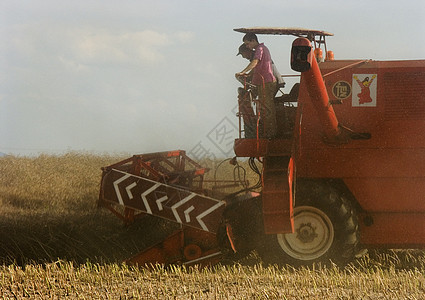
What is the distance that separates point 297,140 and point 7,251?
4.00 meters

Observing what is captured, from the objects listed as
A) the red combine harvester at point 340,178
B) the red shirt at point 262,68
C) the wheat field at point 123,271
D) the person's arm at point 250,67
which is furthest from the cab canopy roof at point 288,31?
the wheat field at point 123,271

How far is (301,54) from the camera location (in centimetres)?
515

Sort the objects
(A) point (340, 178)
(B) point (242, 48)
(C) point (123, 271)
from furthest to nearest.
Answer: (B) point (242, 48), (A) point (340, 178), (C) point (123, 271)

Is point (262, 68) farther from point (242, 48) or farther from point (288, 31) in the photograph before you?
point (288, 31)

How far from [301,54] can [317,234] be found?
2.12 meters

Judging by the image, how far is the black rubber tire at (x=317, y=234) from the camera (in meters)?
6.05

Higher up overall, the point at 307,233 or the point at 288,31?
the point at 288,31

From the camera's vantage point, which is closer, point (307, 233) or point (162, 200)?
point (307, 233)

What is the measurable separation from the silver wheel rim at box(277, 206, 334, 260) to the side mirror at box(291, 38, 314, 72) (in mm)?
1717

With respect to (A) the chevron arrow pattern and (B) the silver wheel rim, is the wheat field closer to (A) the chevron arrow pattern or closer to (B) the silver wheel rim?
(B) the silver wheel rim

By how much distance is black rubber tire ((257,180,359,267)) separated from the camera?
605 cm

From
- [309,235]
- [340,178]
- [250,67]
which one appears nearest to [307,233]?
[309,235]

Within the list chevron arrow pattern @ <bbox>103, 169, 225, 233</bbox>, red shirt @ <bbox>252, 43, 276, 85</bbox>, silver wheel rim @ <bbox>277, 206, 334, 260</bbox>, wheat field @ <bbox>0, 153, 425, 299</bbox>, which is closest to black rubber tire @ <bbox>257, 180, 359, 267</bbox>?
silver wheel rim @ <bbox>277, 206, 334, 260</bbox>

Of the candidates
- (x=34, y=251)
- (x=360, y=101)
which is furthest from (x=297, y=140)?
(x=34, y=251)
